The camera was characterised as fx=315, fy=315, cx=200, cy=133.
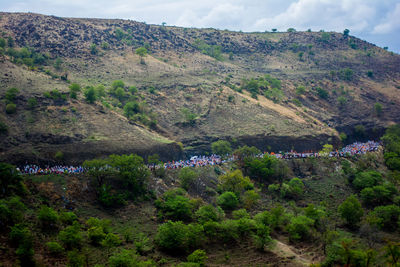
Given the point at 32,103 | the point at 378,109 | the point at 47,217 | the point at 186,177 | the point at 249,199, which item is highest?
the point at 378,109

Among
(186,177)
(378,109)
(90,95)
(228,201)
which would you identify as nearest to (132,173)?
(186,177)

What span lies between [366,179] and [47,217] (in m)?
49.4

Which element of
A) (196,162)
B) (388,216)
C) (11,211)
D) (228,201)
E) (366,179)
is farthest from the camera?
(196,162)

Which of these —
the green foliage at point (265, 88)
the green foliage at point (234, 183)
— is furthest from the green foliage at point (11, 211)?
the green foliage at point (265, 88)

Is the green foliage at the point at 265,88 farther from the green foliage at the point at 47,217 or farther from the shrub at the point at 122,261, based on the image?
the shrub at the point at 122,261

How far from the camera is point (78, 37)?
92.9 metres

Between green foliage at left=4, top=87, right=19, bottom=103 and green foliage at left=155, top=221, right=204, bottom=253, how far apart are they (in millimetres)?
35400

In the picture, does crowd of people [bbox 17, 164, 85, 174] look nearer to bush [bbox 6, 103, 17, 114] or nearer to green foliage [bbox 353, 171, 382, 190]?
bush [bbox 6, 103, 17, 114]

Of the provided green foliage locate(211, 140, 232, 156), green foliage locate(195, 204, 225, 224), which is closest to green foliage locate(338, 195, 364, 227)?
green foliage locate(195, 204, 225, 224)

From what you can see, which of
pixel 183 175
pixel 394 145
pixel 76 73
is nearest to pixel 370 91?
pixel 394 145

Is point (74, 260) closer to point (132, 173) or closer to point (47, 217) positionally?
point (47, 217)

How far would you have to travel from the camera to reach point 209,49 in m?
115

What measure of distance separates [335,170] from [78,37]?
257ft

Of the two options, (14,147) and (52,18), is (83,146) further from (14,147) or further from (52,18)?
(52,18)
